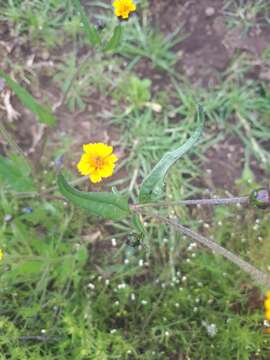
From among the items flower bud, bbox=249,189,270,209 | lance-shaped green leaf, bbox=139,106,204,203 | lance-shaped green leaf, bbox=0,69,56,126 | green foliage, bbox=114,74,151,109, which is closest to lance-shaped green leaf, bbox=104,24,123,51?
lance-shaped green leaf, bbox=0,69,56,126

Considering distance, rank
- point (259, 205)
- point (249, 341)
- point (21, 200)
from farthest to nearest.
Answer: point (21, 200) → point (249, 341) → point (259, 205)

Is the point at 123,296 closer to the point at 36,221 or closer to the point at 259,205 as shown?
the point at 36,221

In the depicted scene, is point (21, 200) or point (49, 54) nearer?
point (21, 200)

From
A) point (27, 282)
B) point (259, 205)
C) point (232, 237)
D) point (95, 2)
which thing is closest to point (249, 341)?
point (232, 237)

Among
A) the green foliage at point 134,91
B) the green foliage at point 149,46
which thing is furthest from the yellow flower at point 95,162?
the green foliage at point 149,46

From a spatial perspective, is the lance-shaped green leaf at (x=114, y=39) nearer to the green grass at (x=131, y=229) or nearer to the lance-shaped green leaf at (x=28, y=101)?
the green grass at (x=131, y=229)

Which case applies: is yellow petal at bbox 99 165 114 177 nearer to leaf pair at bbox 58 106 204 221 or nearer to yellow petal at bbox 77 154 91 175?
yellow petal at bbox 77 154 91 175
